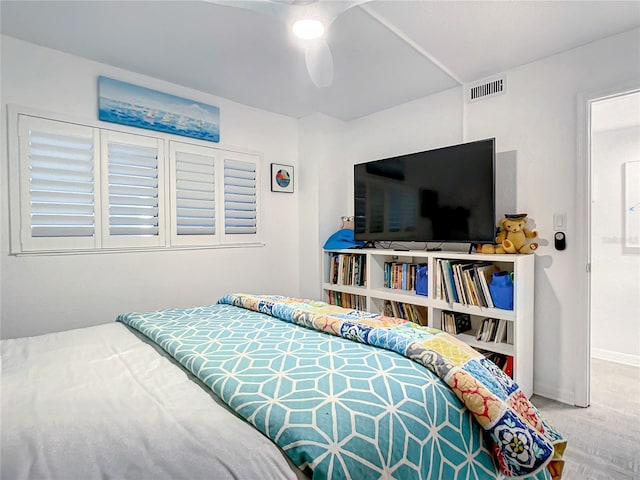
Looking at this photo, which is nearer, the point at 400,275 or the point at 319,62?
the point at 319,62

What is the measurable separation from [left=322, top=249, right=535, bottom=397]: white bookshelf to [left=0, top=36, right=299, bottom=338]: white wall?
1040 millimetres

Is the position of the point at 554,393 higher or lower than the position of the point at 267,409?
lower

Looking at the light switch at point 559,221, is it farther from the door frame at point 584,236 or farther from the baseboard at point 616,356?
the baseboard at point 616,356

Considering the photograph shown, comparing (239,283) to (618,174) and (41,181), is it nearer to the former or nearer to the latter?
(41,181)

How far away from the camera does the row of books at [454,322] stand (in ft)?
8.68

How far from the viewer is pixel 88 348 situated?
4.74ft

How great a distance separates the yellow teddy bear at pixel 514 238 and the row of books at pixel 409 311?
720 millimetres

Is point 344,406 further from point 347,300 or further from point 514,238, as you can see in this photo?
point 347,300

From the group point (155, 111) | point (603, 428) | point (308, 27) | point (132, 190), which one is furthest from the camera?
point (155, 111)

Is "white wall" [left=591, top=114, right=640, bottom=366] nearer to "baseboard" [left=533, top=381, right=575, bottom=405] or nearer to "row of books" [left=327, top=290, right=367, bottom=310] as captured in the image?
"baseboard" [left=533, top=381, right=575, bottom=405]

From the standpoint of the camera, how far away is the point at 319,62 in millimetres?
2498

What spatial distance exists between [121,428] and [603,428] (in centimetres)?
254

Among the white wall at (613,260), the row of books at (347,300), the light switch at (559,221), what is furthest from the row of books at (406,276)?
the white wall at (613,260)

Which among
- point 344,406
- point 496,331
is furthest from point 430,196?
point 344,406
